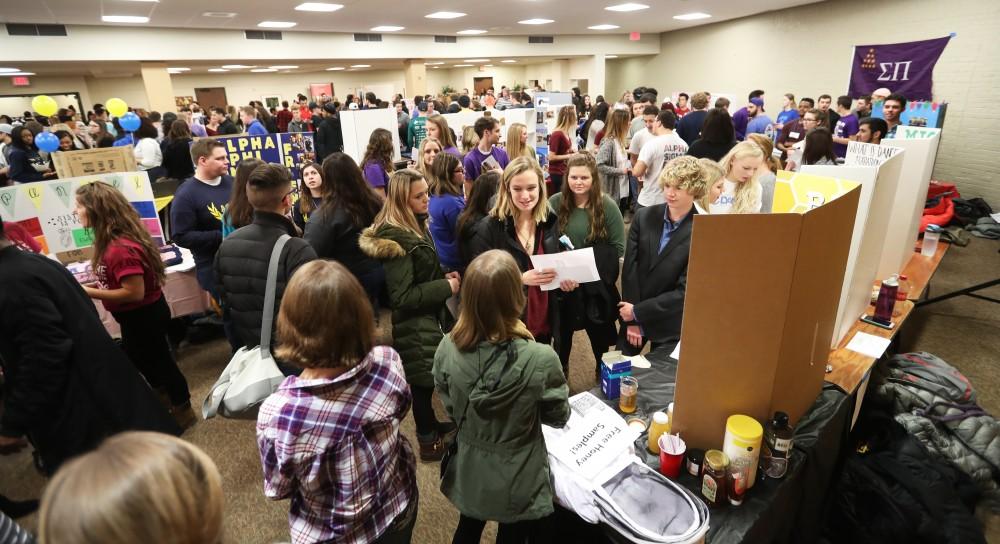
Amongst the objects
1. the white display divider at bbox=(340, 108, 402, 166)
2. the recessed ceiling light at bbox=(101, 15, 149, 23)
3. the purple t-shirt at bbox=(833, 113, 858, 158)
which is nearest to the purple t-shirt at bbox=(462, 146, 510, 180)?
the white display divider at bbox=(340, 108, 402, 166)

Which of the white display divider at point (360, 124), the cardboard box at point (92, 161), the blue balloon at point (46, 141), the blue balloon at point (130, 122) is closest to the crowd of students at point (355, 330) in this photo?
the cardboard box at point (92, 161)

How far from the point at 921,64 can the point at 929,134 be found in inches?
248

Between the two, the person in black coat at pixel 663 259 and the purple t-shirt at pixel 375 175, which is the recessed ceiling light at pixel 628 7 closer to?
the purple t-shirt at pixel 375 175

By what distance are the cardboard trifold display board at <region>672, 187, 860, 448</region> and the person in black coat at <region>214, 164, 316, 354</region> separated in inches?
59.2

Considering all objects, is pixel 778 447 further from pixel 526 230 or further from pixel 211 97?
pixel 211 97

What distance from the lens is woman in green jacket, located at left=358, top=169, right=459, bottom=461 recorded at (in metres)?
2.15

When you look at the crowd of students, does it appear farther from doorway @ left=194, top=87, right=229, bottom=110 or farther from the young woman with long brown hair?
doorway @ left=194, top=87, right=229, bottom=110

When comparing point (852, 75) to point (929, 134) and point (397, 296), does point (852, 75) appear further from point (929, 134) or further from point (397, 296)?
point (397, 296)

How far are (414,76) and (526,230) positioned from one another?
12.4 m

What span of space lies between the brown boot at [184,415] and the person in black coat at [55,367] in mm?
785

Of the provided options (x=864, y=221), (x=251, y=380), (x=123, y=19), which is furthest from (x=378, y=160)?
(x=123, y=19)

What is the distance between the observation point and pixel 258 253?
1994mm

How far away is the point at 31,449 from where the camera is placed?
2.83 metres

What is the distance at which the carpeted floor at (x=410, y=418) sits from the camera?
7.25ft
